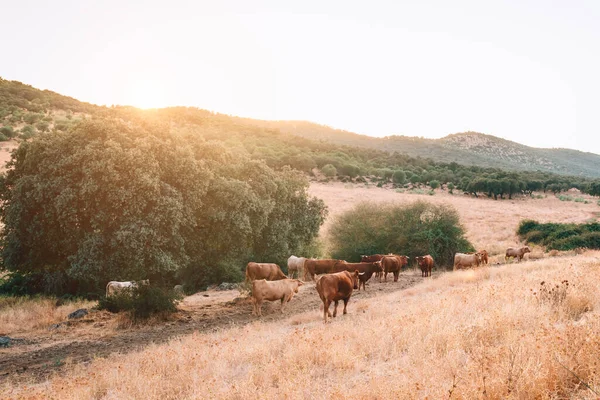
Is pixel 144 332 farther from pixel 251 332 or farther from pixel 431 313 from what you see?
pixel 431 313

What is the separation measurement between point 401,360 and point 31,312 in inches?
596

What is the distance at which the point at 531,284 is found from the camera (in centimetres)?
1283

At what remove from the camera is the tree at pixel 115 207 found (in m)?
16.0

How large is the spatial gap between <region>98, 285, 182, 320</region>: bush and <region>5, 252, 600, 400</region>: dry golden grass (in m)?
4.44

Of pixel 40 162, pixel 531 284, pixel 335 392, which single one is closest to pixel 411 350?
pixel 335 392

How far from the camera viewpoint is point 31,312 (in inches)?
626

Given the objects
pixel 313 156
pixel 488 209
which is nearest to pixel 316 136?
pixel 313 156

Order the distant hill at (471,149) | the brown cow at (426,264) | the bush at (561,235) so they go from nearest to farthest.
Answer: the brown cow at (426,264) < the bush at (561,235) < the distant hill at (471,149)

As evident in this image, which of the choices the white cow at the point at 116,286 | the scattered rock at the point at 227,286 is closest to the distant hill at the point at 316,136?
the scattered rock at the point at 227,286

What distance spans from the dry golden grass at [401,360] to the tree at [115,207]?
6229mm

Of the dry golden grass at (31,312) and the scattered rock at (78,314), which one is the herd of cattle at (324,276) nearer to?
the scattered rock at (78,314)

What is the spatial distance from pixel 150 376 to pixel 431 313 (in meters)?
6.73

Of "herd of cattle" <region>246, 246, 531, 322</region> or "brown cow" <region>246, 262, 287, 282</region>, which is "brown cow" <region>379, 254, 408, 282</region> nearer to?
"herd of cattle" <region>246, 246, 531, 322</region>

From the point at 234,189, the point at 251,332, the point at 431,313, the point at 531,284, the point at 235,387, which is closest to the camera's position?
the point at 235,387
